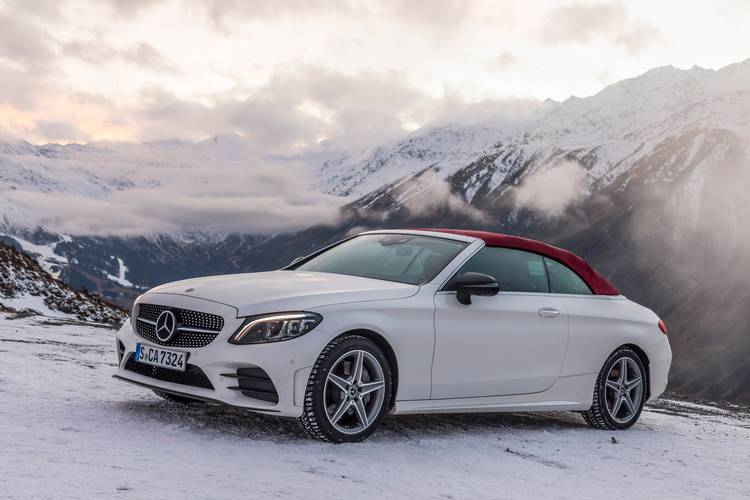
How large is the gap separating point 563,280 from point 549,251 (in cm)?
28

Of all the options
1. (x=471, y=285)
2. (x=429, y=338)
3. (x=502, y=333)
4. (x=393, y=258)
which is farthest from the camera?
(x=393, y=258)

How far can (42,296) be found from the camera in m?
19.8

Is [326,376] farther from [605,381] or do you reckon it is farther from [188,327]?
[605,381]

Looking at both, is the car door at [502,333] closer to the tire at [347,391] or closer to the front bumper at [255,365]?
the tire at [347,391]

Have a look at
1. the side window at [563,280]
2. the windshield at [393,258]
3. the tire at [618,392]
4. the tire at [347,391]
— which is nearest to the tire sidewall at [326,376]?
the tire at [347,391]

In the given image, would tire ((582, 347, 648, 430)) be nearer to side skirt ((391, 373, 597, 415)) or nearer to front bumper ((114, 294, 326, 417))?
side skirt ((391, 373, 597, 415))

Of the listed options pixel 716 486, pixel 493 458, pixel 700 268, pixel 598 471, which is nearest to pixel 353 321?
pixel 493 458

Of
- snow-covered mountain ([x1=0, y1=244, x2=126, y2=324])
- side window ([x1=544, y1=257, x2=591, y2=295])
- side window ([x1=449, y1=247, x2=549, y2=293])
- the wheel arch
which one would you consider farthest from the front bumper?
snow-covered mountain ([x1=0, y1=244, x2=126, y2=324])

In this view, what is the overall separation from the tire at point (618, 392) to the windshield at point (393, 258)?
1880 millimetres

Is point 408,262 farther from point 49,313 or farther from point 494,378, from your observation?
point 49,313

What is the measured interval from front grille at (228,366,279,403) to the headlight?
185mm

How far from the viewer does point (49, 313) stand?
747 inches

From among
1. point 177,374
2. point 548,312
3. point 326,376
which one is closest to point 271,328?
point 326,376

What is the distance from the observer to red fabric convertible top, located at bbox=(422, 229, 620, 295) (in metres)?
6.92
